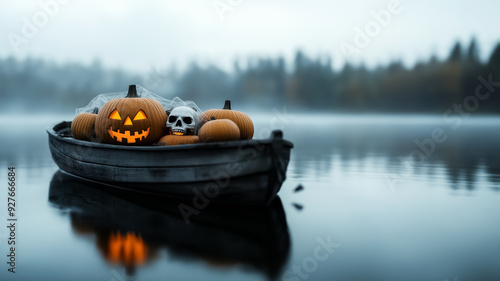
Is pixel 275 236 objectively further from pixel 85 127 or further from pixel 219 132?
pixel 85 127

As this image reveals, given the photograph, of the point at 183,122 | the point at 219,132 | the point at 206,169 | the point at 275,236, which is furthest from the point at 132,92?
the point at 275,236

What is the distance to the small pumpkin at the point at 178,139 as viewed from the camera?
14.5 feet

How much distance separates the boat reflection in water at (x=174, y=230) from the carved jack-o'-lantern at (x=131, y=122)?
2.33 feet

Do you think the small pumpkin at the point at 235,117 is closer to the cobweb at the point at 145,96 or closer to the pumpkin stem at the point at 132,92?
the cobweb at the point at 145,96

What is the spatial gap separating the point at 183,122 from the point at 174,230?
1.70 metres

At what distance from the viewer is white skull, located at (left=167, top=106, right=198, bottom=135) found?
4.62 metres

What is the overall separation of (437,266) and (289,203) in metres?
1.98

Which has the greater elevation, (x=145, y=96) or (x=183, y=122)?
(x=145, y=96)

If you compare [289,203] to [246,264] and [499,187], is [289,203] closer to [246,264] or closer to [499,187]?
[246,264]

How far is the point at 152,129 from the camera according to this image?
4.78 m

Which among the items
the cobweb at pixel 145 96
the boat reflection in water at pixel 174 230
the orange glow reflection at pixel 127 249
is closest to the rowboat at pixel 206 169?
the boat reflection in water at pixel 174 230

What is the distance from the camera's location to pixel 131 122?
467cm

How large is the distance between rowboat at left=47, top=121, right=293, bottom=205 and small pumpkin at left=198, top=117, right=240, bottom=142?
37 cm

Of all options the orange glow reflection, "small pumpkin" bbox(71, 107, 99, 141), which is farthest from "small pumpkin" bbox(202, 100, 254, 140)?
the orange glow reflection
